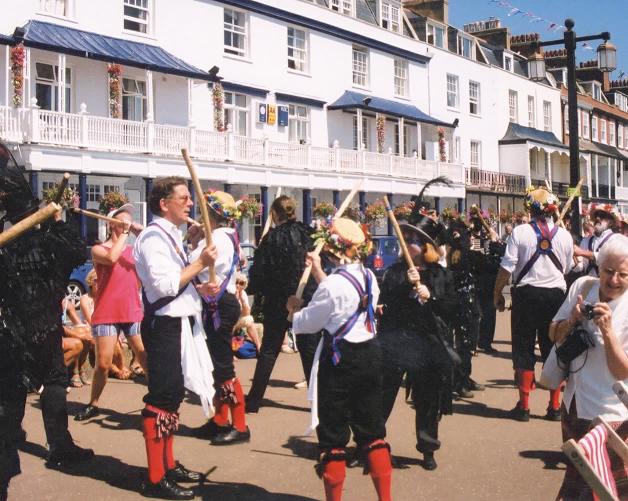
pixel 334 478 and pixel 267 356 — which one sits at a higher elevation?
pixel 267 356

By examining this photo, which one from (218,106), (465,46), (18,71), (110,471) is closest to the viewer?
(110,471)

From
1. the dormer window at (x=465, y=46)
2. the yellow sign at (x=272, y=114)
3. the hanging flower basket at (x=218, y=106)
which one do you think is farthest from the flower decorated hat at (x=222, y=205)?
the dormer window at (x=465, y=46)

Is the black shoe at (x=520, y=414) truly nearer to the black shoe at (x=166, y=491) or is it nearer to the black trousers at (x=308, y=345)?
the black trousers at (x=308, y=345)

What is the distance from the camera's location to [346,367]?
4914 mm

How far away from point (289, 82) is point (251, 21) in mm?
2781

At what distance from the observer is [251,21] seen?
28.9 meters

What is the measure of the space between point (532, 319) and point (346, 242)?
3.28 metres

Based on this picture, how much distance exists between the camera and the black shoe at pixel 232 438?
6562 mm

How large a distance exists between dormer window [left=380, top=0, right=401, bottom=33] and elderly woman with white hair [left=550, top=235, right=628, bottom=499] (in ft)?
111

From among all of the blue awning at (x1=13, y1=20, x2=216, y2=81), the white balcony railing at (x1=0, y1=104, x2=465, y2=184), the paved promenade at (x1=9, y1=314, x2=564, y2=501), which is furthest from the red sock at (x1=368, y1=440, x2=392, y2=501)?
the blue awning at (x1=13, y1=20, x2=216, y2=81)

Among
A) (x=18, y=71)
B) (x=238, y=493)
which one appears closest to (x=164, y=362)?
(x=238, y=493)

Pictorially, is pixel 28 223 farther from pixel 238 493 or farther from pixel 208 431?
Result: pixel 208 431

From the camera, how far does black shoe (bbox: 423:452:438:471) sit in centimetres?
600

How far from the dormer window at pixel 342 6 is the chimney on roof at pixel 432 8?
845 centimetres
